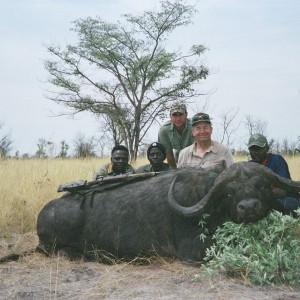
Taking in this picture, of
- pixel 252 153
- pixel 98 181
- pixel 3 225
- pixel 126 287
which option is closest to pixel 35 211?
pixel 3 225

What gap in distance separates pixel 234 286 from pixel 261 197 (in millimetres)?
879

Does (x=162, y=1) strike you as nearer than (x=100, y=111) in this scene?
Yes

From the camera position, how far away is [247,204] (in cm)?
415

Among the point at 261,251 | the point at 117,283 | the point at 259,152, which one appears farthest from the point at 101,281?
the point at 259,152

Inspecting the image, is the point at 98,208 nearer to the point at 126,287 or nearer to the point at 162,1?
the point at 126,287

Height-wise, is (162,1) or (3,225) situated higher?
(162,1)

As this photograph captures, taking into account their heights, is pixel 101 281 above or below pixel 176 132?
below

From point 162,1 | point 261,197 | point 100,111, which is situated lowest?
point 261,197

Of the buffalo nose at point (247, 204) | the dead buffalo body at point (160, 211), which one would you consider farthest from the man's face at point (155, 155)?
the buffalo nose at point (247, 204)

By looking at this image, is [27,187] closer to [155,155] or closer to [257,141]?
[155,155]

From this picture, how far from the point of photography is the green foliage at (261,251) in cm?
387

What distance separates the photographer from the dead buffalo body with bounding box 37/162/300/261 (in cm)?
441

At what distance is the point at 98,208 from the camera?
5.48 m

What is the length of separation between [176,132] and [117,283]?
3.99 metres
